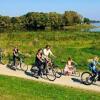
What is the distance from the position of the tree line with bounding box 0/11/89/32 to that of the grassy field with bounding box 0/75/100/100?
123m

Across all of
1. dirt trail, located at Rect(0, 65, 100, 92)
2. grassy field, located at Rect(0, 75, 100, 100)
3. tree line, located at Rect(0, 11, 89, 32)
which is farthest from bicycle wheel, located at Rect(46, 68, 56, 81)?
tree line, located at Rect(0, 11, 89, 32)

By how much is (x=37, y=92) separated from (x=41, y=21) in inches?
5206

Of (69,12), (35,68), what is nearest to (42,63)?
(35,68)

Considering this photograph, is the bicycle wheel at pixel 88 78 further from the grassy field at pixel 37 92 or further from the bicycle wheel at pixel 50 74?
the bicycle wheel at pixel 50 74

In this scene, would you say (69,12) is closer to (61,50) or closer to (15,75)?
(61,50)

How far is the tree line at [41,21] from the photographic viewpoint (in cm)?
15000

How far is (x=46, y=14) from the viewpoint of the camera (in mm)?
157500

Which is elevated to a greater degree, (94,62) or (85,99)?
(94,62)

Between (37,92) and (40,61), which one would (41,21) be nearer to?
(40,61)

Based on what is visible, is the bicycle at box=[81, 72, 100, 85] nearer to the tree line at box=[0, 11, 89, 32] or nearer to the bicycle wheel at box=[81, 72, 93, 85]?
the bicycle wheel at box=[81, 72, 93, 85]

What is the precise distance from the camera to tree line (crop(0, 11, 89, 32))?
15000 cm

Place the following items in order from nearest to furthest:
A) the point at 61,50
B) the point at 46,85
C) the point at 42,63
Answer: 1. the point at 46,85
2. the point at 42,63
3. the point at 61,50

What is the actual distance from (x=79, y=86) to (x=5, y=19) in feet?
470

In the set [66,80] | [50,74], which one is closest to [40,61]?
[50,74]
